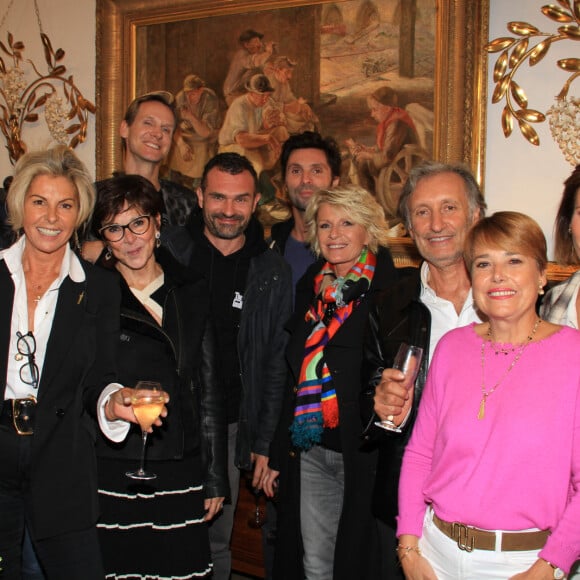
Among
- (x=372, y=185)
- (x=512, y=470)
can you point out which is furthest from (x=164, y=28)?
(x=512, y=470)

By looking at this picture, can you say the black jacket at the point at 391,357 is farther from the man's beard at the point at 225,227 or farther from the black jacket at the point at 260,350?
the man's beard at the point at 225,227

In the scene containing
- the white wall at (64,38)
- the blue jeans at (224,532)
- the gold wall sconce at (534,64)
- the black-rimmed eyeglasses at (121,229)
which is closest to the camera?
the black-rimmed eyeglasses at (121,229)

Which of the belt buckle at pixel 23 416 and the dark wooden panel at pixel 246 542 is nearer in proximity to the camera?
the belt buckle at pixel 23 416

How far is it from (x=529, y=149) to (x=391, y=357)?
6.46 feet

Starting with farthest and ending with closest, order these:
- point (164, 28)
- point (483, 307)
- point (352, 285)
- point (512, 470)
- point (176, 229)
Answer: point (164, 28) < point (176, 229) < point (352, 285) < point (483, 307) < point (512, 470)

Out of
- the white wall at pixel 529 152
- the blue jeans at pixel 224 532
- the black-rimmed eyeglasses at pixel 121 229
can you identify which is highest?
the white wall at pixel 529 152

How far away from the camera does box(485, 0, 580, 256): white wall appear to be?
379 cm

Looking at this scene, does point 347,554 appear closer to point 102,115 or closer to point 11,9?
point 102,115

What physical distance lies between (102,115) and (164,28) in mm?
754

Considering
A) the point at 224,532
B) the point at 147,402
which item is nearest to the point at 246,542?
the point at 224,532

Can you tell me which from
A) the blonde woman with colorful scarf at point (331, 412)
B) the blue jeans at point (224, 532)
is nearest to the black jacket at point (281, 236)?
the blonde woman with colorful scarf at point (331, 412)

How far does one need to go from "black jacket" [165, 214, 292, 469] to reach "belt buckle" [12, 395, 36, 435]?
109 cm

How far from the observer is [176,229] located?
3.40 meters

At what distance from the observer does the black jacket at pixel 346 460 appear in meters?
2.73
